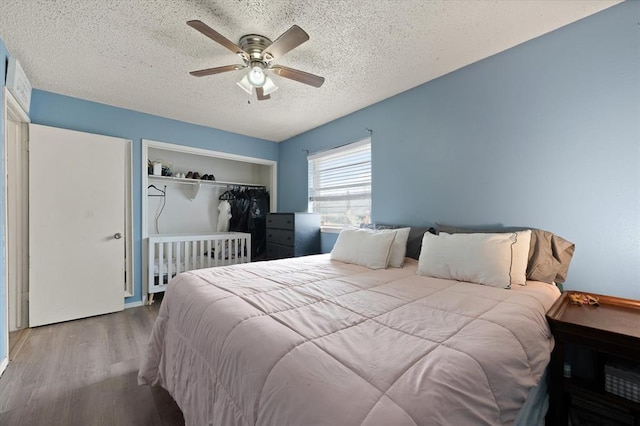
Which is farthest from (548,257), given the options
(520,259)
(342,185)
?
(342,185)

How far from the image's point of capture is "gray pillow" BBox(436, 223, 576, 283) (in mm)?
1674

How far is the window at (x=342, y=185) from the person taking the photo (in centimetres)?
321

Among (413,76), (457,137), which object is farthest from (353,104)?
(457,137)

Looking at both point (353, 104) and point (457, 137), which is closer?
point (457, 137)

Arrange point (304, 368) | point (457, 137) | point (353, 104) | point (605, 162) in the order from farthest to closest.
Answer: point (353, 104), point (457, 137), point (605, 162), point (304, 368)

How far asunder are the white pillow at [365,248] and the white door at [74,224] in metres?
2.59

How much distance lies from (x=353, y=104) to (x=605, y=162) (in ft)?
7.18

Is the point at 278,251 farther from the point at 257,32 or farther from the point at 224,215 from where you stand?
the point at 257,32

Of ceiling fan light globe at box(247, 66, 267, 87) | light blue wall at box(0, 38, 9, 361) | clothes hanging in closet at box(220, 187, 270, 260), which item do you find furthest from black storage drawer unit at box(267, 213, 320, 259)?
light blue wall at box(0, 38, 9, 361)

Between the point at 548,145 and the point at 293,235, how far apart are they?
8.56 ft

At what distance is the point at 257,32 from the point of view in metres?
1.82

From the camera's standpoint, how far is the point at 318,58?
7.04 feet

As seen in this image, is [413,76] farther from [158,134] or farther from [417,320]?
[158,134]

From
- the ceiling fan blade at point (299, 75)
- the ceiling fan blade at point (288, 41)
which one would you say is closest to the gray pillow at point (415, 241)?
the ceiling fan blade at point (299, 75)
